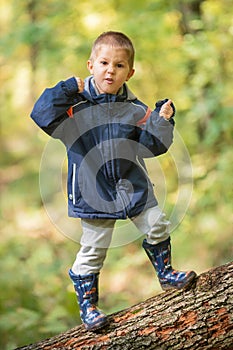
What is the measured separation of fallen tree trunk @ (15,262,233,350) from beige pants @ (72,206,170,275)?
303 mm

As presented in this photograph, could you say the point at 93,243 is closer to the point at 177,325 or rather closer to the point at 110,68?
the point at 177,325

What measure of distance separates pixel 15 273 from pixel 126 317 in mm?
3342

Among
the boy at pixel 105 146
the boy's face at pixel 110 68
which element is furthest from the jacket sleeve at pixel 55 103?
the boy's face at pixel 110 68

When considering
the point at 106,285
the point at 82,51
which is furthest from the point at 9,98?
the point at 106,285

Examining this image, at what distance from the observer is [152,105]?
238 inches

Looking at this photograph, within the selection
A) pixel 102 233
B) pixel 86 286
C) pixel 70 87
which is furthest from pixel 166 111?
pixel 86 286

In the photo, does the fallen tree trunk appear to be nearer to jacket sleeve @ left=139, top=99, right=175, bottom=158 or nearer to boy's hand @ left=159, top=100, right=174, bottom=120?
jacket sleeve @ left=139, top=99, right=175, bottom=158

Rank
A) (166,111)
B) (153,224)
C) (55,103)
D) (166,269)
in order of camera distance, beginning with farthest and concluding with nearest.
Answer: (166,269) → (153,224) → (166,111) → (55,103)

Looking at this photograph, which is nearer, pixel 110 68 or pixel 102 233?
pixel 110 68

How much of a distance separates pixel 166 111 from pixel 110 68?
1.02ft

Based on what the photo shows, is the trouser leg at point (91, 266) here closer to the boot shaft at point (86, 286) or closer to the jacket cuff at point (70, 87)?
the boot shaft at point (86, 286)

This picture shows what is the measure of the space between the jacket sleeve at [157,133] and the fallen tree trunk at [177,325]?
0.71 meters

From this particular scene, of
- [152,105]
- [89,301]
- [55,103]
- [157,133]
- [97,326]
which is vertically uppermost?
[152,105]

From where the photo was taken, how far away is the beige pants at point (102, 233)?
2.48 metres
